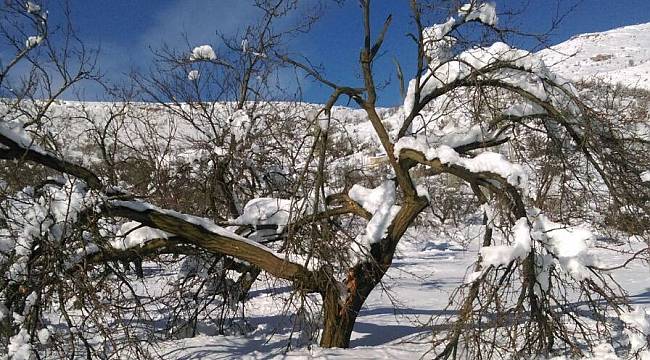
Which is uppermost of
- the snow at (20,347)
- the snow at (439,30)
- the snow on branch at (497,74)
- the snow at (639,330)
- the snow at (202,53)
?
the snow at (202,53)

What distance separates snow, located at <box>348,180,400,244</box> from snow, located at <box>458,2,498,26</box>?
6.30ft

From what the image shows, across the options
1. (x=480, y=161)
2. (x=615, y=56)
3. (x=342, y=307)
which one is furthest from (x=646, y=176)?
(x=615, y=56)

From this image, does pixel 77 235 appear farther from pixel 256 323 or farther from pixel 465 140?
pixel 256 323

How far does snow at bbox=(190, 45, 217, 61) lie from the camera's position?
857 cm

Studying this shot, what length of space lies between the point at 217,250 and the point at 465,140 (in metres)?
2.72

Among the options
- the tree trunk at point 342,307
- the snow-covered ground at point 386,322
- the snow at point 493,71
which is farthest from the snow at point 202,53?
the tree trunk at point 342,307

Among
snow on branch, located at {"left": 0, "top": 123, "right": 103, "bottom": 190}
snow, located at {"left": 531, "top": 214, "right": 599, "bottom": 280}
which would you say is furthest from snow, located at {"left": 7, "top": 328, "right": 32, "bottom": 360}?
snow, located at {"left": 531, "top": 214, "right": 599, "bottom": 280}

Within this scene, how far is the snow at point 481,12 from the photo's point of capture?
5180mm

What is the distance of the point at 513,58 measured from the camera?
5.00m

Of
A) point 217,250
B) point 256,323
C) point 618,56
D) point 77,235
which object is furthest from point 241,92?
point 618,56

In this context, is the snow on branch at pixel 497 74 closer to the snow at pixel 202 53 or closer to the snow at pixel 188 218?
the snow at pixel 188 218

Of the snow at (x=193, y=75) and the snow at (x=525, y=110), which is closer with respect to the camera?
the snow at (x=525, y=110)

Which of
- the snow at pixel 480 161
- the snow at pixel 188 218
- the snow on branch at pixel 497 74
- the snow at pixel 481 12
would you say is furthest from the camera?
the snow at pixel 481 12

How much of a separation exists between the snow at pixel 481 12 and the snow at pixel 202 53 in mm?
4791
